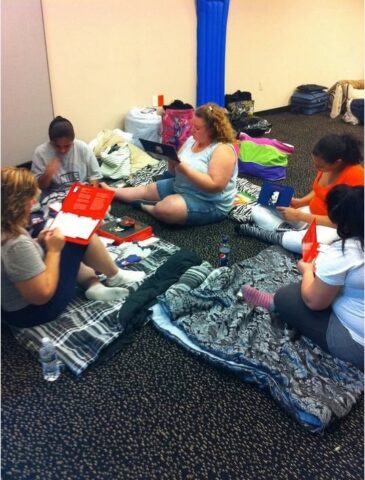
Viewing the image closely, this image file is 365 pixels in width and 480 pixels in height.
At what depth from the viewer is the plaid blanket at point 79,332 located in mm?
1688

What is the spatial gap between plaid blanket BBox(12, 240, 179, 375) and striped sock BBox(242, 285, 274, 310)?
0.56 meters

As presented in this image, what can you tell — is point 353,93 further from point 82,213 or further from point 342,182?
Result: point 82,213

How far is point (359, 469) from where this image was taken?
53.1 inches

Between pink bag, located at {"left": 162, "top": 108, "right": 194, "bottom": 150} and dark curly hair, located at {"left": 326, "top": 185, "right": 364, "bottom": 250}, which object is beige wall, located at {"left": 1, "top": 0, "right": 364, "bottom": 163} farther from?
dark curly hair, located at {"left": 326, "top": 185, "right": 364, "bottom": 250}

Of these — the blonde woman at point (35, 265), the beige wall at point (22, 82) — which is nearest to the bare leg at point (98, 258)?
the blonde woman at point (35, 265)

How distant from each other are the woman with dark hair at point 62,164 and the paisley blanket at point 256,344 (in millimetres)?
1107

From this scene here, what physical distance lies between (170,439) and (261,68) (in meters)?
4.85

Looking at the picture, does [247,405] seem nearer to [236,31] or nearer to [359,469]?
[359,469]

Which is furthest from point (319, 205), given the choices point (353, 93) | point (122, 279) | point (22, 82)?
point (353, 93)

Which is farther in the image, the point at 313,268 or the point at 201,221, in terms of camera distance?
the point at 201,221

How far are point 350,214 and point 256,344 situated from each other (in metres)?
0.63

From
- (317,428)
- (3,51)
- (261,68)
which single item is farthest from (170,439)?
(261,68)

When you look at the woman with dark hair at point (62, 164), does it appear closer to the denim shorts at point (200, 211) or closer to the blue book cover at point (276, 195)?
the denim shorts at point (200, 211)

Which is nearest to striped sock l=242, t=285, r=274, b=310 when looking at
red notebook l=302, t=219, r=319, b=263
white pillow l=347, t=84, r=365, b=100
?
red notebook l=302, t=219, r=319, b=263
